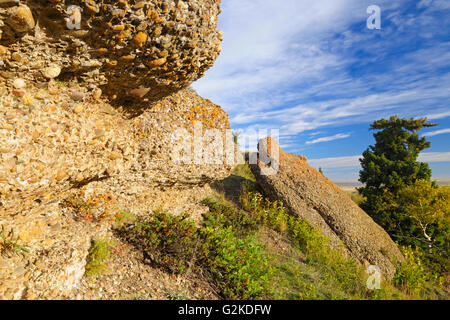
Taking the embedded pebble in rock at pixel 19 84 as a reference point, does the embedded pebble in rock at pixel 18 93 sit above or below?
below

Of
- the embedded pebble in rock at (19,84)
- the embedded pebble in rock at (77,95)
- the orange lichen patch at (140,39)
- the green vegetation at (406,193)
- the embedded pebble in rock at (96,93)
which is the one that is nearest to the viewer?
the embedded pebble in rock at (19,84)

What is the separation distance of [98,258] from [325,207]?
302 inches

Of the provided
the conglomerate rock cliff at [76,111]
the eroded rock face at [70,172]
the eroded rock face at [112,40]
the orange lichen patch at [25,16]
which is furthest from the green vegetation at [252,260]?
the orange lichen patch at [25,16]

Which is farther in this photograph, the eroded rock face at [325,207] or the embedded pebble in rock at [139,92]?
the eroded rock face at [325,207]

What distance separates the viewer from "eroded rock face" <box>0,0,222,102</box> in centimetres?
304

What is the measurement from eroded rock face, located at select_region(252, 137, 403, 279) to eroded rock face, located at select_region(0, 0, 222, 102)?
620cm

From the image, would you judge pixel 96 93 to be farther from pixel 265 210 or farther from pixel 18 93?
pixel 265 210

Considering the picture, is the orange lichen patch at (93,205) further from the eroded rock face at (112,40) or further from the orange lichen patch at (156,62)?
the orange lichen patch at (156,62)

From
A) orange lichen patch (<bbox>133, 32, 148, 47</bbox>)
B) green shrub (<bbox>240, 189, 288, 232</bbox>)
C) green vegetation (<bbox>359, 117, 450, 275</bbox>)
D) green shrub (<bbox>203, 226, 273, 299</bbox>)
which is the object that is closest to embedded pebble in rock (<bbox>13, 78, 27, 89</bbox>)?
orange lichen patch (<bbox>133, 32, 148, 47</bbox>)

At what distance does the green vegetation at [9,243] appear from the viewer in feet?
12.0

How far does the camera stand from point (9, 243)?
368 centimetres

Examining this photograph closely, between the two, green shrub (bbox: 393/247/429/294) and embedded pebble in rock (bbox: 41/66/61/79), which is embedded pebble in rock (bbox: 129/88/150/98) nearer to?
embedded pebble in rock (bbox: 41/66/61/79)
